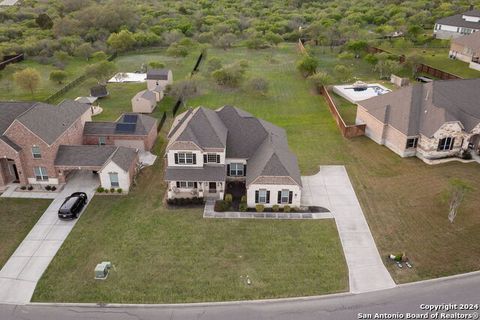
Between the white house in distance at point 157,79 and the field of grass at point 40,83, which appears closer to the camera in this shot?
the white house in distance at point 157,79

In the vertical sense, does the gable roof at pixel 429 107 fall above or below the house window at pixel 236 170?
above

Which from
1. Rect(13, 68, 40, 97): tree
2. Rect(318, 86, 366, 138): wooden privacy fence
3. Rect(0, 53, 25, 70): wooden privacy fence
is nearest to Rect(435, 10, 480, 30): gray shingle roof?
Rect(318, 86, 366, 138): wooden privacy fence

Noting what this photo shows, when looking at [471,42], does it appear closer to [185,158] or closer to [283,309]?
[185,158]

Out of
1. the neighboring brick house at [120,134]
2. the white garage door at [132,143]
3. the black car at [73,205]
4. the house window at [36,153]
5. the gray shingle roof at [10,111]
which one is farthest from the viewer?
the white garage door at [132,143]

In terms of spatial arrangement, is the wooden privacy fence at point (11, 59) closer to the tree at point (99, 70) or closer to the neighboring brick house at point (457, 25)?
the tree at point (99, 70)

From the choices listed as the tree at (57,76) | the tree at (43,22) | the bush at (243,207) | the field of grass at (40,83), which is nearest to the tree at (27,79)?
the field of grass at (40,83)

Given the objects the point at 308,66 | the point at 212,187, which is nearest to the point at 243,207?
the point at 212,187
